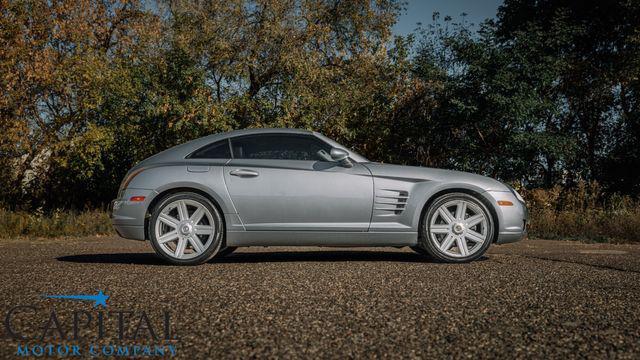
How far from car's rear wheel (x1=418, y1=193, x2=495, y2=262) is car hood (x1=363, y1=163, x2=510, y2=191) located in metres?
0.17

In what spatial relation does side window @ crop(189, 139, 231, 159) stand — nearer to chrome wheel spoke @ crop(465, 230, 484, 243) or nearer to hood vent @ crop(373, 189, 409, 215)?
hood vent @ crop(373, 189, 409, 215)

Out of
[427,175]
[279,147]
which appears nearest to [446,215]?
[427,175]

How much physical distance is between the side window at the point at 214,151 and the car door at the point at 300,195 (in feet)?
0.59

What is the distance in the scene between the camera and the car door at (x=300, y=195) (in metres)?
6.45

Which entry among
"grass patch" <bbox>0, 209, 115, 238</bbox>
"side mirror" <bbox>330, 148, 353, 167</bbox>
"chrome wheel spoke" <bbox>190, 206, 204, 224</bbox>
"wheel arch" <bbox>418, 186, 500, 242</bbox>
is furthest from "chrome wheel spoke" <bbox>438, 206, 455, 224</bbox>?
"grass patch" <bbox>0, 209, 115, 238</bbox>

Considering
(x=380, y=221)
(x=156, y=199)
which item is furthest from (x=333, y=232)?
(x=156, y=199)

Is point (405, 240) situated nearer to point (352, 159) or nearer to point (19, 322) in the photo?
point (352, 159)

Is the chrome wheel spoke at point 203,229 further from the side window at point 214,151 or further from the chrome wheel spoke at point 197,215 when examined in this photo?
the side window at point 214,151

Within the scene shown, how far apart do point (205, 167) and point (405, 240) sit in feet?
7.31

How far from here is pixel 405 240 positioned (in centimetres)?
653

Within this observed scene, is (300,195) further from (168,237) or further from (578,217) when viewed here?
(578,217)

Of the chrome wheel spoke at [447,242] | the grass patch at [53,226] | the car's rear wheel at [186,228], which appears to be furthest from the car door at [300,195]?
the grass patch at [53,226]

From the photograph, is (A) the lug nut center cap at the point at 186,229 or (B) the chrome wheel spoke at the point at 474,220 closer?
(A) the lug nut center cap at the point at 186,229

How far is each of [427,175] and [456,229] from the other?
645mm
